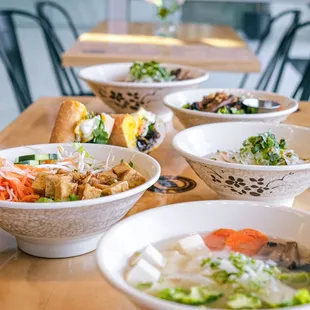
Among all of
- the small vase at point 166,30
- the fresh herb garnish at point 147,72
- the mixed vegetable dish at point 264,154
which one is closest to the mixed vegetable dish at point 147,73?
the fresh herb garnish at point 147,72

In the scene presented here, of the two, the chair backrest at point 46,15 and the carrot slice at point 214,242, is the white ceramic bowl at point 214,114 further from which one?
the chair backrest at point 46,15

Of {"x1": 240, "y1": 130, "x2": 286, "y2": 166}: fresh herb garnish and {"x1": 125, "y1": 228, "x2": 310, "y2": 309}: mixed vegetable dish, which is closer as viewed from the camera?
{"x1": 125, "y1": 228, "x2": 310, "y2": 309}: mixed vegetable dish

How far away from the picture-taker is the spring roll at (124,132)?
1.24 m

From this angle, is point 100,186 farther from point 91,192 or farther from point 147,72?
point 147,72

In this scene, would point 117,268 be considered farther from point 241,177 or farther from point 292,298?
point 241,177

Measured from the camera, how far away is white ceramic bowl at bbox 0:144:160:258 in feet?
2.60

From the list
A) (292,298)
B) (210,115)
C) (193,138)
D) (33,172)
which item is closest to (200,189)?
(193,138)

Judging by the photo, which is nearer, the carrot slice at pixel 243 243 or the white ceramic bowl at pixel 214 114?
the carrot slice at pixel 243 243

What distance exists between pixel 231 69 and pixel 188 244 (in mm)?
1879

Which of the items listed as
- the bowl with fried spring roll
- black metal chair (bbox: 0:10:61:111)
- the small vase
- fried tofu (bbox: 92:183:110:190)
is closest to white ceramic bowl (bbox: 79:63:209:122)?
the bowl with fried spring roll

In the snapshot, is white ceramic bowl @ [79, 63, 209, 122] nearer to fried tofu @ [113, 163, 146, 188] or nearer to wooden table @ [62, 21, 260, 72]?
fried tofu @ [113, 163, 146, 188]

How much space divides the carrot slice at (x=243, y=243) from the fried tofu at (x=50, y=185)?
27cm

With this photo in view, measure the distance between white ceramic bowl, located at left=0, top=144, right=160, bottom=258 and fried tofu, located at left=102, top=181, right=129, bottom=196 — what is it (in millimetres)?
27

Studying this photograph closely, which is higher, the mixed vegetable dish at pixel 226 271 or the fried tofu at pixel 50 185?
the mixed vegetable dish at pixel 226 271
